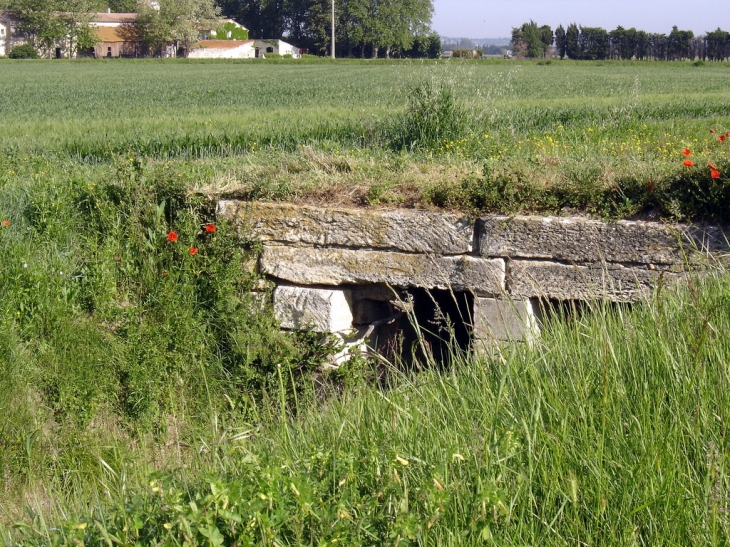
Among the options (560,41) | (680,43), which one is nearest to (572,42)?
(560,41)

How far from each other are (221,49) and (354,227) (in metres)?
73.3

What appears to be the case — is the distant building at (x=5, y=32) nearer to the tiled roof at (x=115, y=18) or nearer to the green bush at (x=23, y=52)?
the green bush at (x=23, y=52)

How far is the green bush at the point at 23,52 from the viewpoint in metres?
64.5

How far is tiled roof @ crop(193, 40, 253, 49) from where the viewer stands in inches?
2876

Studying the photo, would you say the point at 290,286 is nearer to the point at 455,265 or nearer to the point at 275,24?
the point at 455,265

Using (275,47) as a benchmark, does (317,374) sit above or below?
below

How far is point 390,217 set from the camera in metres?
5.06

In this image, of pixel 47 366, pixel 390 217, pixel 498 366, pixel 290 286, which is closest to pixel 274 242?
pixel 290 286

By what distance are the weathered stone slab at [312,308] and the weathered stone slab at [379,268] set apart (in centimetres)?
9

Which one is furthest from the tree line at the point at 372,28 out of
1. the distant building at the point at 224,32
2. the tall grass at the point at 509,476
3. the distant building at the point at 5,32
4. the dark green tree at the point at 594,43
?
the tall grass at the point at 509,476

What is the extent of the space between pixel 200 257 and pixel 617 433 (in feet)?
12.3

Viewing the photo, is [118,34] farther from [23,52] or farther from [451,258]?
[451,258]

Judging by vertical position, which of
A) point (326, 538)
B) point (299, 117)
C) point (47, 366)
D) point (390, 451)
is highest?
point (299, 117)

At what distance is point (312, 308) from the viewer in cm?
539
